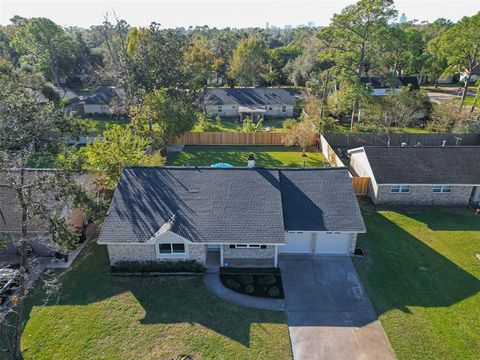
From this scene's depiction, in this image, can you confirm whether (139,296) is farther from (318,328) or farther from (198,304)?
(318,328)

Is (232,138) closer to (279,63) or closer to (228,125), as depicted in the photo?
(228,125)

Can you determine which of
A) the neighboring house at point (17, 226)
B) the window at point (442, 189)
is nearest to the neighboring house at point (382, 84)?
the window at point (442, 189)

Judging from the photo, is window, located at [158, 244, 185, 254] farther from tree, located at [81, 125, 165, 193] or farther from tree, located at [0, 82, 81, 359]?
tree, located at [81, 125, 165, 193]

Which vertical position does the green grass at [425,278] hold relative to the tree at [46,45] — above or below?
below

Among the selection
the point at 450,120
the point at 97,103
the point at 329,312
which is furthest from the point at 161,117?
the point at 450,120

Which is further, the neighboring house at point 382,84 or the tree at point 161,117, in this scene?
the neighboring house at point 382,84

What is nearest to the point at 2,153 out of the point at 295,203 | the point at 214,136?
the point at 295,203

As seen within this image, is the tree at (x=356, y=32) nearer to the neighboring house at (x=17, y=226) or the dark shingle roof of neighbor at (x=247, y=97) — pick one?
the dark shingle roof of neighbor at (x=247, y=97)

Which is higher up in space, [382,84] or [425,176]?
[382,84]
